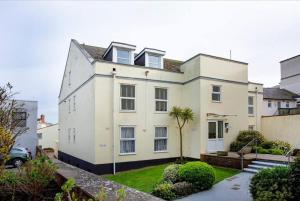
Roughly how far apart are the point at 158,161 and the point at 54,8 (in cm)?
1305

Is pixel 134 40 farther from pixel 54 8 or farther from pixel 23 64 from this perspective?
pixel 54 8

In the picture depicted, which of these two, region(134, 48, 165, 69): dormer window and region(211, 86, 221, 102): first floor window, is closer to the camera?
region(211, 86, 221, 102): first floor window

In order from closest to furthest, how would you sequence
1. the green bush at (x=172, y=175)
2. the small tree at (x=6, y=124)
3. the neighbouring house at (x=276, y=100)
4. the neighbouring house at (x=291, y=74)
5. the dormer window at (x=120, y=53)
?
Answer: the small tree at (x=6, y=124) < the green bush at (x=172, y=175) < the dormer window at (x=120, y=53) < the neighbouring house at (x=276, y=100) < the neighbouring house at (x=291, y=74)

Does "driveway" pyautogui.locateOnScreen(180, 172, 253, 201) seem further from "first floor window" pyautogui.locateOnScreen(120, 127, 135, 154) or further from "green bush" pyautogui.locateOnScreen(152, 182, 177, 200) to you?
"first floor window" pyautogui.locateOnScreen(120, 127, 135, 154)

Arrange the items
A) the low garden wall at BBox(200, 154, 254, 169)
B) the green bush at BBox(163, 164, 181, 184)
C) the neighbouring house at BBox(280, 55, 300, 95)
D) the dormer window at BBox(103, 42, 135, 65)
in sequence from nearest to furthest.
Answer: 1. the green bush at BBox(163, 164, 181, 184)
2. the low garden wall at BBox(200, 154, 254, 169)
3. the dormer window at BBox(103, 42, 135, 65)
4. the neighbouring house at BBox(280, 55, 300, 95)

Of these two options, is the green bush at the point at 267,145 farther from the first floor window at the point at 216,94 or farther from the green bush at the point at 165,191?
the green bush at the point at 165,191

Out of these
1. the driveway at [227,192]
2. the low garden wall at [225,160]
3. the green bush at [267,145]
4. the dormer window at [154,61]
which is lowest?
the driveway at [227,192]

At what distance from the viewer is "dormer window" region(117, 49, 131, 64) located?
18783mm

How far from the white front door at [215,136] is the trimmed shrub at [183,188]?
788 cm

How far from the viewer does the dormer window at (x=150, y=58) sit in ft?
64.7

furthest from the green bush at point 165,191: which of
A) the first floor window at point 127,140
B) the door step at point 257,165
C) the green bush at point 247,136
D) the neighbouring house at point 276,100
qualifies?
the neighbouring house at point 276,100

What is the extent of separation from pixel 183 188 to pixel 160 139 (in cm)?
838

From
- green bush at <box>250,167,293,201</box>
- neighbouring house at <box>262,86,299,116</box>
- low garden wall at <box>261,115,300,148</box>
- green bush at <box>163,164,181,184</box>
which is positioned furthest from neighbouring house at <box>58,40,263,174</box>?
neighbouring house at <box>262,86,299,116</box>

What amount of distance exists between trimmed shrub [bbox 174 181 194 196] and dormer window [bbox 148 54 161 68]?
11.1m
